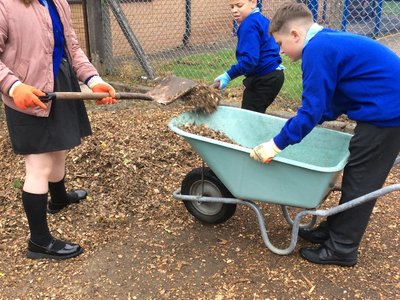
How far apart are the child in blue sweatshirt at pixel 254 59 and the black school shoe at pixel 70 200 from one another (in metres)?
1.35

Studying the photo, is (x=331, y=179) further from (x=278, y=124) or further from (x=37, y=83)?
(x=37, y=83)

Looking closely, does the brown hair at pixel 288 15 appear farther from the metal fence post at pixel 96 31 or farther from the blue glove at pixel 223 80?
the metal fence post at pixel 96 31

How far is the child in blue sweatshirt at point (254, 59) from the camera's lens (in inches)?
136

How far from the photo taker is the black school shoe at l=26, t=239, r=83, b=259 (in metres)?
2.79

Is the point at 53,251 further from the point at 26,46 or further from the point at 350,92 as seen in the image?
the point at 350,92

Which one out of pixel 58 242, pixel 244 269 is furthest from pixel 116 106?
pixel 244 269

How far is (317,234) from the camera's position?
299cm

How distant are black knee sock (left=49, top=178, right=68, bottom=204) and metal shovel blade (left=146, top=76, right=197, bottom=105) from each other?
0.95 metres

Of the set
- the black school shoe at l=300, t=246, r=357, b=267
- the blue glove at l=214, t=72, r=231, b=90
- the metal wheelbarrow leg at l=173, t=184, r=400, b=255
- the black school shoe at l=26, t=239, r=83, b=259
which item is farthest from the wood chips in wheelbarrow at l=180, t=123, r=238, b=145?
the black school shoe at l=26, t=239, r=83, b=259

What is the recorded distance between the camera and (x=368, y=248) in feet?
9.68

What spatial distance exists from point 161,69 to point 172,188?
372 cm

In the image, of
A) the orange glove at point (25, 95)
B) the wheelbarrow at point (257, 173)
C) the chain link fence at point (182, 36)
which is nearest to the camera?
the orange glove at point (25, 95)

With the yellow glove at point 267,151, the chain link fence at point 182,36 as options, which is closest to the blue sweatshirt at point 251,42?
the yellow glove at point 267,151

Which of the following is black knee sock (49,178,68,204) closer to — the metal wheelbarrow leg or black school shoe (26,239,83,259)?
black school shoe (26,239,83,259)
